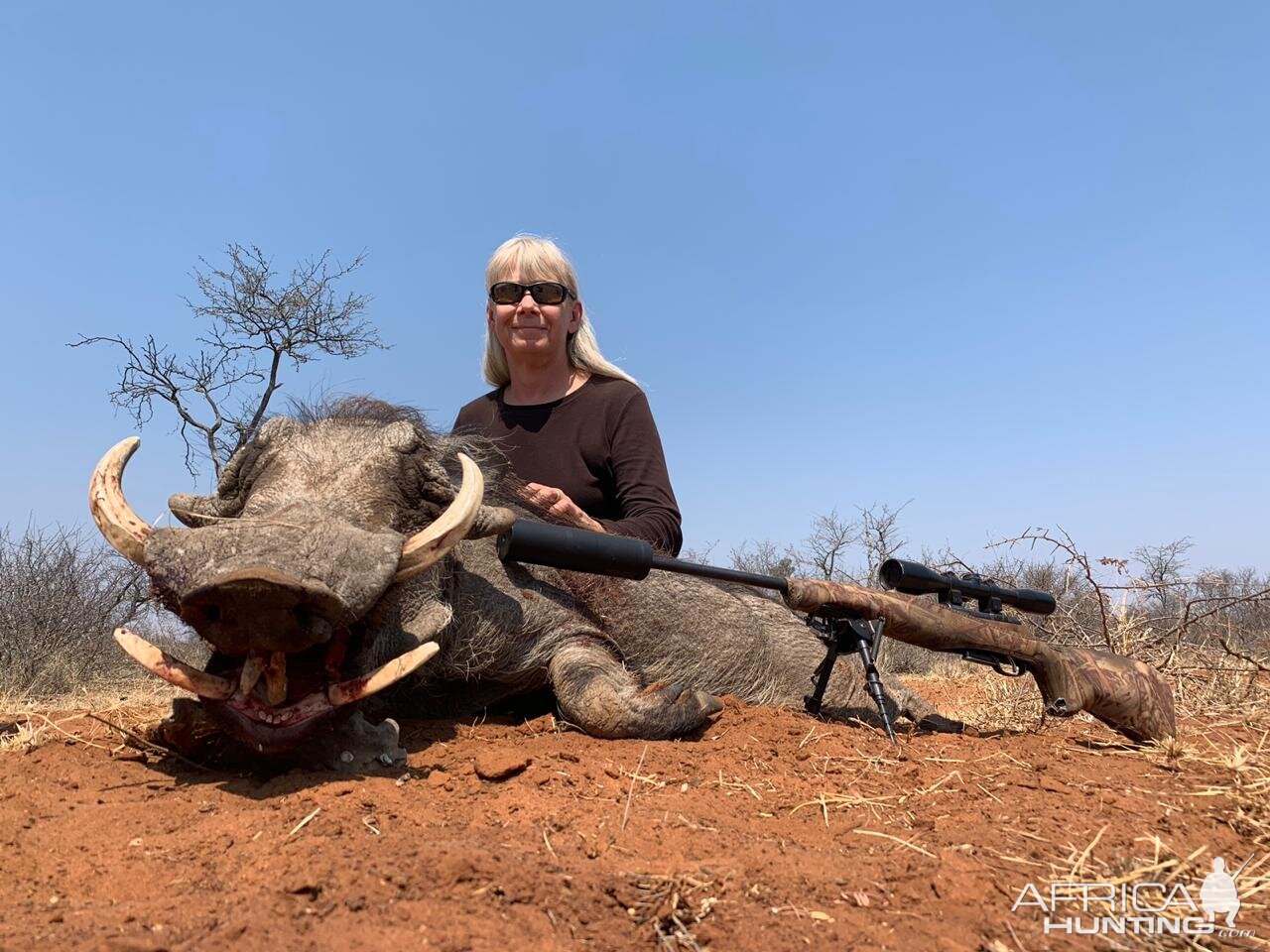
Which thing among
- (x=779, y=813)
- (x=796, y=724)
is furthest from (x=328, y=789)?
(x=796, y=724)

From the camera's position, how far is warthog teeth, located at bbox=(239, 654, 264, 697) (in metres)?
2.58

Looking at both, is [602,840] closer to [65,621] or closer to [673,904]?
[673,904]

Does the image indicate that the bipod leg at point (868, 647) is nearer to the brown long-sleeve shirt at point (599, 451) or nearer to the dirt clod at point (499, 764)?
the brown long-sleeve shirt at point (599, 451)

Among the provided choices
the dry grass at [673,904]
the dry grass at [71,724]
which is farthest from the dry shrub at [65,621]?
the dry grass at [673,904]

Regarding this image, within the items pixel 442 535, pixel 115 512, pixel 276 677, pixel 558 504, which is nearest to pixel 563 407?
pixel 558 504

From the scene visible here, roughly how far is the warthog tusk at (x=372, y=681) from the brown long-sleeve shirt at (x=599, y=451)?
6.96ft

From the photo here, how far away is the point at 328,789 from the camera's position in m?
2.57

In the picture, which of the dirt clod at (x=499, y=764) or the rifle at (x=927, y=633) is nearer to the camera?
the dirt clod at (x=499, y=764)

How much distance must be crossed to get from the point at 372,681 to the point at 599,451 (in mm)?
2549

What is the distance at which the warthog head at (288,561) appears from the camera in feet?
7.98

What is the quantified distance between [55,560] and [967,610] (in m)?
8.33

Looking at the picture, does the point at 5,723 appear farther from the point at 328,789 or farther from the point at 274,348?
the point at 274,348

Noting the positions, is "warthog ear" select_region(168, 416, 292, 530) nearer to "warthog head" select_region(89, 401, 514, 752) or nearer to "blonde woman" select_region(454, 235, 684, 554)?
"warthog head" select_region(89, 401, 514, 752)

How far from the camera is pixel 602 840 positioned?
2283mm
